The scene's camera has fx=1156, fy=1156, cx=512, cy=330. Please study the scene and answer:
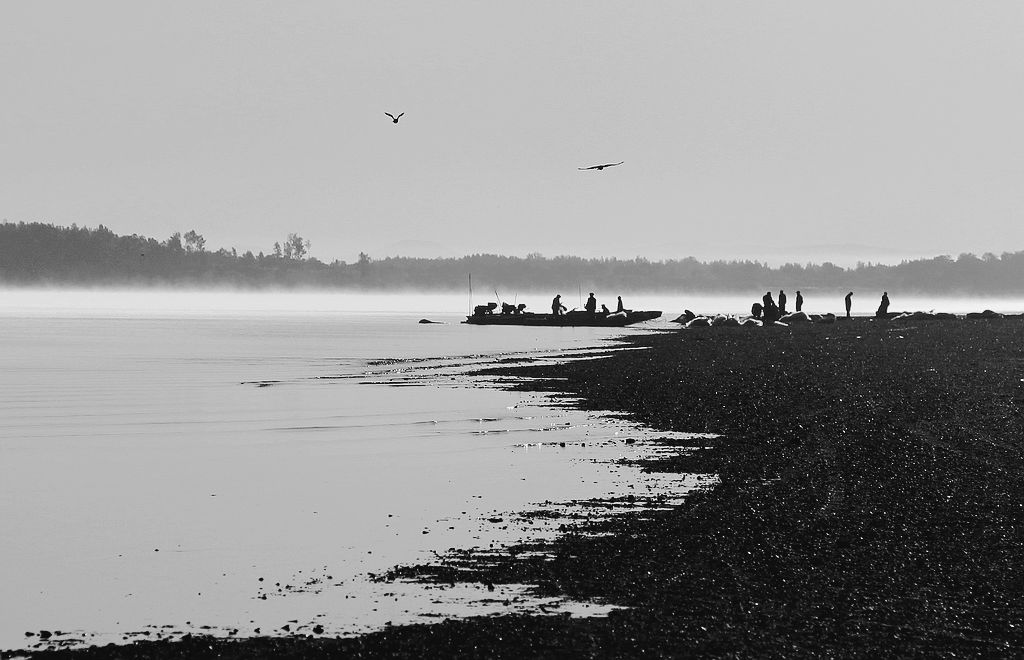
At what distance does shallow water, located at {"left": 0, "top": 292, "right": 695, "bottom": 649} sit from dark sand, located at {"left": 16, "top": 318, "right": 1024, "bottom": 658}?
79 cm

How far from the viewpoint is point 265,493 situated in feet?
57.0

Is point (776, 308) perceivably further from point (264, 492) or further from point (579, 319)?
point (264, 492)

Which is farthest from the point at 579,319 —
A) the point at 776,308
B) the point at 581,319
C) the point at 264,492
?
the point at 264,492

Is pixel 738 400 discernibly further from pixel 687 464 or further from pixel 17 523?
pixel 17 523

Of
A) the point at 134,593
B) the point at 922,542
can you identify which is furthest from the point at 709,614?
the point at 134,593

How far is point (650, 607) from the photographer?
10664 mm

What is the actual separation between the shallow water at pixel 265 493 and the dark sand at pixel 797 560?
2.60 ft

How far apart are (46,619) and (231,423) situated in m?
17.0

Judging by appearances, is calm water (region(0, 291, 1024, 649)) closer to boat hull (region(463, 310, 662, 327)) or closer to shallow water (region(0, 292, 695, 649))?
shallow water (region(0, 292, 695, 649))

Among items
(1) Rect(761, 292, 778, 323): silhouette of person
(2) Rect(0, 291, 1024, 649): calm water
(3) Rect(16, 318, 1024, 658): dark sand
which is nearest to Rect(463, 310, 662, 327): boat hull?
(1) Rect(761, 292, 778, 323): silhouette of person

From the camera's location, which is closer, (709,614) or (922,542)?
(709,614)

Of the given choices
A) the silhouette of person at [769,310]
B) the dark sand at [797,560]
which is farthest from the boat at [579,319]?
the dark sand at [797,560]

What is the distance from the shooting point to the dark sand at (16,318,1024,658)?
380 inches

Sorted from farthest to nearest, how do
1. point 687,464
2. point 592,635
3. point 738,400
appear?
1. point 738,400
2. point 687,464
3. point 592,635
